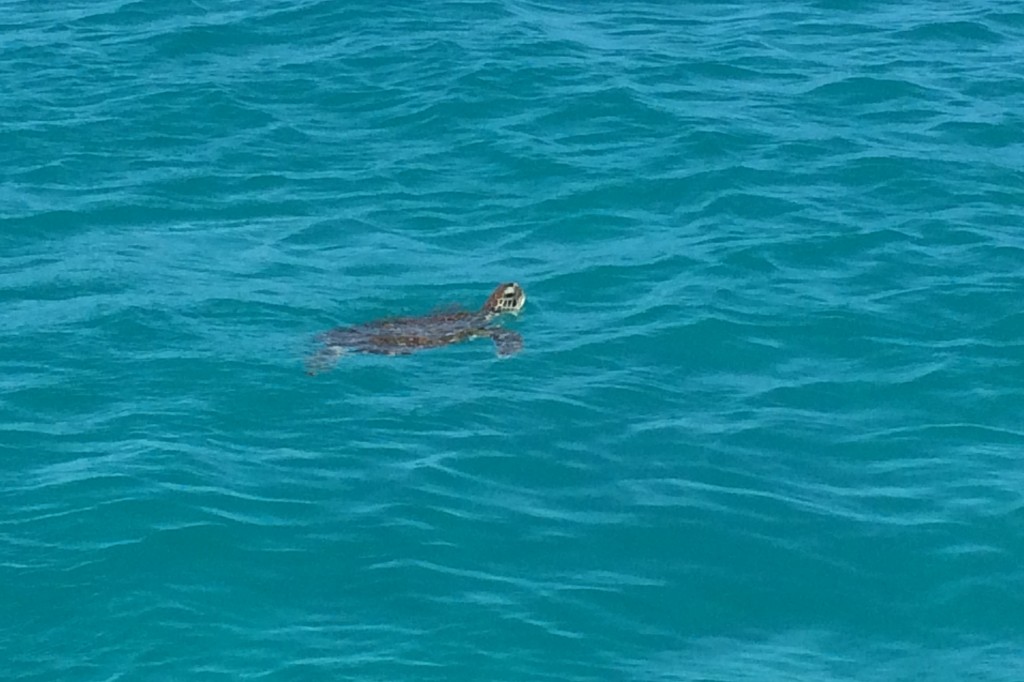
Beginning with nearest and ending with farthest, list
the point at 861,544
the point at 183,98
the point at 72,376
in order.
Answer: the point at 861,544
the point at 72,376
the point at 183,98

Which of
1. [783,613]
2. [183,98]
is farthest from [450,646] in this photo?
[183,98]

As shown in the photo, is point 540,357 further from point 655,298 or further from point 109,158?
point 109,158

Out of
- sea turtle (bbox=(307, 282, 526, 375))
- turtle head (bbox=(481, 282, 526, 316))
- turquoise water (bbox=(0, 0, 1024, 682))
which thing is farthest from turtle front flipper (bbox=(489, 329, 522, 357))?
turtle head (bbox=(481, 282, 526, 316))

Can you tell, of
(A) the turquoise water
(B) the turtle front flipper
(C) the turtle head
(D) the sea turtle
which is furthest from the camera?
(C) the turtle head

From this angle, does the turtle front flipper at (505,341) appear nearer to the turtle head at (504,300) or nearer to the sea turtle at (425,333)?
the sea turtle at (425,333)

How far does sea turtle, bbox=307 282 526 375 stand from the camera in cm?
1969

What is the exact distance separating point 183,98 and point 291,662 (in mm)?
15660

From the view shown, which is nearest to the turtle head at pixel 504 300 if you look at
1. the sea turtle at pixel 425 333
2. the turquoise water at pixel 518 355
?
the sea turtle at pixel 425 333

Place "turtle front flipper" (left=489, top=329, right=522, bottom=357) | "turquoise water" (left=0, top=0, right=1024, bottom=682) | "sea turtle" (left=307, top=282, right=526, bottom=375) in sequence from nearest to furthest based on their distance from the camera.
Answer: "turquoise water" (left=0, top=0, right=1024, bottom=682) → "sea turtle" (left=307, top=282, right=526, bottom=375) → "turtle front flipper" (left=489, top=329, right=522, bottom=357)

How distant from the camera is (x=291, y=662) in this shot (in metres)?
14.1

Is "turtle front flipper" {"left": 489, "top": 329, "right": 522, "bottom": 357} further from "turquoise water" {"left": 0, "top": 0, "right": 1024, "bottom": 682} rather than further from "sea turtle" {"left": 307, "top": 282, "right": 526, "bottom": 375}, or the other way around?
"turquoise water" {"left": 0, "top": 0, "right": 1024, "bottom": 682}

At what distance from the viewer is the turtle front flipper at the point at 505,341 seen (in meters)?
20.0

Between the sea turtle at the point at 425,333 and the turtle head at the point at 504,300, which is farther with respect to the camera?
the turtle head at the point at 504,300

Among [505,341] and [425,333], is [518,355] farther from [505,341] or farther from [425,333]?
[425,333]
